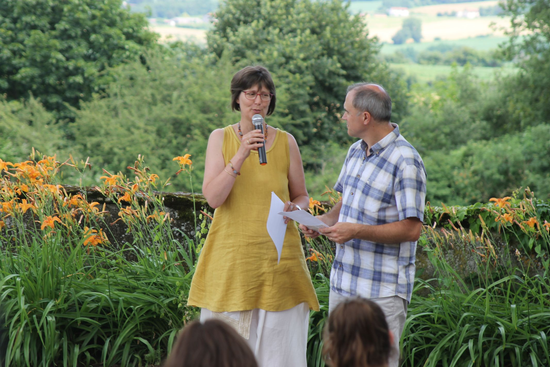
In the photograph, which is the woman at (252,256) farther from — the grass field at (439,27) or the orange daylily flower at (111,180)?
the grass field at (439,27)

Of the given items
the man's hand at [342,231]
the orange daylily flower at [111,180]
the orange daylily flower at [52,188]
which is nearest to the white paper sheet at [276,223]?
the man's hand at [342,231]

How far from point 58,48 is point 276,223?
62.2 feet

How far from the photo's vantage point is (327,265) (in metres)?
3.91

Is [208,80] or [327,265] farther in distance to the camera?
[208,80]

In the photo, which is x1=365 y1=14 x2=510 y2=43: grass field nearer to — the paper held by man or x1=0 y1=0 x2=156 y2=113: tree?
x1=0 y1=0 x2=156 y2=113: tree

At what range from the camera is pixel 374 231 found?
2408 millimetres

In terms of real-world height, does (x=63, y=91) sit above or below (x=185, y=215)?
above

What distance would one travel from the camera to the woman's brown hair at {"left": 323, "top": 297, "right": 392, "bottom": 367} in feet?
5.41

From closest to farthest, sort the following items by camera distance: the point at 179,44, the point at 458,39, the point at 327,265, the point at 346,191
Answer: the point at 346,191
the point at 327,265
the point at 179,44
the point at 458,39

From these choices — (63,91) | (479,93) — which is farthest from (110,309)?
(479,93)

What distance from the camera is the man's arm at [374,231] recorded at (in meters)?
2.40

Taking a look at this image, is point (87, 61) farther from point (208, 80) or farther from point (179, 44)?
point (208, 80)

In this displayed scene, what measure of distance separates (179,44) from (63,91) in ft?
18.7

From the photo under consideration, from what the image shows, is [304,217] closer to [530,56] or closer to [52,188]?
[52,188]
